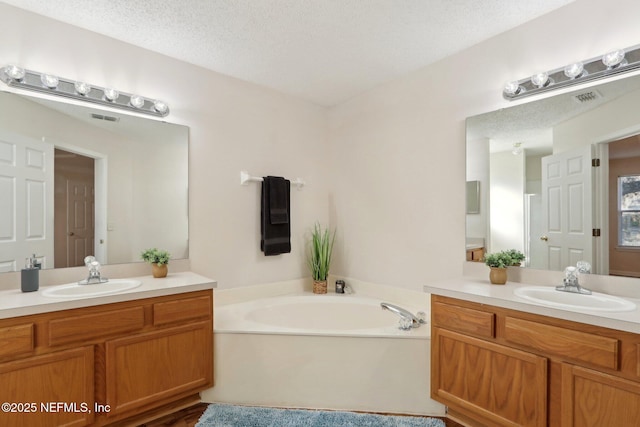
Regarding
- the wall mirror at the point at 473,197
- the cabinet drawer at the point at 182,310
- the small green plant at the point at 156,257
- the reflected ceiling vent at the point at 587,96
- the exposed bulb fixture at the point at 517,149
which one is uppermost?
the reflected ceiling vent at the point at 587,96

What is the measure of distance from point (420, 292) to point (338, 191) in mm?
1310

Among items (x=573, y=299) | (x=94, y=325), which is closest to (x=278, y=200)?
(x=94, y=325)

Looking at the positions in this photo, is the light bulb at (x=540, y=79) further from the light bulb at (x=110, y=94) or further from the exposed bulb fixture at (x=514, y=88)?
the light bulb at (x=110, y=94)

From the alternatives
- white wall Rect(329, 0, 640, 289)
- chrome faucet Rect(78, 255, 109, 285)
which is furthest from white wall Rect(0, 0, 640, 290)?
chrome faucet Rect(78, 255, 109, 285)

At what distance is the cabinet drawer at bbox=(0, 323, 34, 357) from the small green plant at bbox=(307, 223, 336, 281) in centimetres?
212

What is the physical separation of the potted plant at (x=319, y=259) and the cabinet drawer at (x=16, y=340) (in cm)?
211

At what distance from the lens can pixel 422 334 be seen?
83.4 inches

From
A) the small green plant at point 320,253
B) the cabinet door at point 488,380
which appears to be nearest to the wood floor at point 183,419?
the cabinet door at point 488,380

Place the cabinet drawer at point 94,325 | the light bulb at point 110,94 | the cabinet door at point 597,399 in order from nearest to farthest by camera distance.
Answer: the cabinet door at point 597,399 → the cabinet drawer at point 94,325 → the light bulb at point 110,94

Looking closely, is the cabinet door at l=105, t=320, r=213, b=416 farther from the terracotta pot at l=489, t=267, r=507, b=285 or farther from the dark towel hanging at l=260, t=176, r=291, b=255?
the terracotta pot at l=489, t=267, r=507, b=285

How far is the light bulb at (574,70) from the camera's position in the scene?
182 centimetres

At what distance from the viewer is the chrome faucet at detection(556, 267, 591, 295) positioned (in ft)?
5.87

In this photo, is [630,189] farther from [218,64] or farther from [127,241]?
[127,241]

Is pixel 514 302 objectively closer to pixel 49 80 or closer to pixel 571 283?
pixel 571 283
